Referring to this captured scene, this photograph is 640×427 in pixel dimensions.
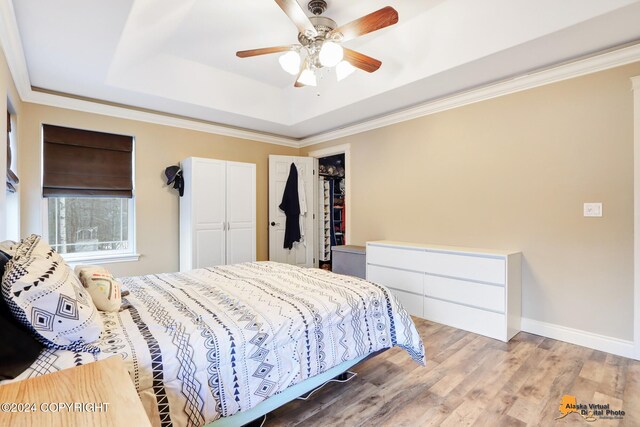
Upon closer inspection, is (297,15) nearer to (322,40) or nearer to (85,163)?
(322,40)

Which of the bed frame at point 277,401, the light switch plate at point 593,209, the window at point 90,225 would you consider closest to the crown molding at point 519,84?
the light switch plate at point 593,209

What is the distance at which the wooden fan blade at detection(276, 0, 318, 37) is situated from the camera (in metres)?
1.84

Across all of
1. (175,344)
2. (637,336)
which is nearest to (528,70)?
(637,336)

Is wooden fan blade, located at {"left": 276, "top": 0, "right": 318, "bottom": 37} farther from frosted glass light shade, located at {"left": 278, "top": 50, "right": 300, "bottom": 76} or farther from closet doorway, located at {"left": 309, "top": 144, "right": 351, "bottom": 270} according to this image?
closet doorway, located at {"left": 309, "top": 144, "right": 351, "bottom": 270}

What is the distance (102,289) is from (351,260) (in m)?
2.88

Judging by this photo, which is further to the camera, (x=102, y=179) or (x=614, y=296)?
(x=102, y=179)

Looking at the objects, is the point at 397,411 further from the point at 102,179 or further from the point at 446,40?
the point at 102,179

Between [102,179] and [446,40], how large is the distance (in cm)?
378

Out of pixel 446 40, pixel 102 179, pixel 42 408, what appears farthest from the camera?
pixel 102 179

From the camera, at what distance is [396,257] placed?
11.3 feet

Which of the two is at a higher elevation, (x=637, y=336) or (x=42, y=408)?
(x=42, y=408)

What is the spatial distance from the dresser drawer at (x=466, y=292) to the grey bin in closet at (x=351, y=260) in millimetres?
885

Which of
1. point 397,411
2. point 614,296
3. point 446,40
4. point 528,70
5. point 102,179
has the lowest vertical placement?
point 397,411

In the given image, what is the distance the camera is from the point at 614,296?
243 cm
